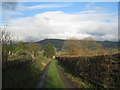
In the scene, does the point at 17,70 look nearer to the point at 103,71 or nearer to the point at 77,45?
the point at 103,71

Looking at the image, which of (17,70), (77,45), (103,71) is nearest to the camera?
(103,71)

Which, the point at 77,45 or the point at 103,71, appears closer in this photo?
the point at 103,71

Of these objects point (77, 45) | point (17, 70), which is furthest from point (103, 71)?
point (77, 45)

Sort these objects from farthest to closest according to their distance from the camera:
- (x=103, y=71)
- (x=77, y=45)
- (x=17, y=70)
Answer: (x=77, y=45), (x=17, y=70), (x=103, y=71)

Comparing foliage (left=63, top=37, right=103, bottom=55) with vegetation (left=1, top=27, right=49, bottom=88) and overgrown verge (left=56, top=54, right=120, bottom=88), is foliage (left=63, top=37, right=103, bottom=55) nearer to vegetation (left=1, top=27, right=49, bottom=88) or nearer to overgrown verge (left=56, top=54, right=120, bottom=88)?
vegetation (left=1, top=27, right=49, bottom=88)

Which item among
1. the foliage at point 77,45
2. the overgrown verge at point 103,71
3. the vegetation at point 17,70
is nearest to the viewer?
the overgrown verge at point 103,71

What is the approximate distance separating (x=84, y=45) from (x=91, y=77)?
121 ft

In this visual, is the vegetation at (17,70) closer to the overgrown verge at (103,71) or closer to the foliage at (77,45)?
the overgrown verge at (103,71)

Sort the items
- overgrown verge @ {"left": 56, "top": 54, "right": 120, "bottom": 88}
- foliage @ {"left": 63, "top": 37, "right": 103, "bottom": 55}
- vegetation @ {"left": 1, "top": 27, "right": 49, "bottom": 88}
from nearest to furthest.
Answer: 1. overgrown verge @ {"left": 56, "top": 54, "right": 120, "bottom": 88}
2. vegetation @ {"left": 1, "top": 27, "right": 49, "bottom": 88}
3. foliage @ {"left": 63, "top": 37, "right": 103, "bottom": 55}

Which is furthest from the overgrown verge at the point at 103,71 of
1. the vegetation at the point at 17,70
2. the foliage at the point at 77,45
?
the foliage at the point at 77,45

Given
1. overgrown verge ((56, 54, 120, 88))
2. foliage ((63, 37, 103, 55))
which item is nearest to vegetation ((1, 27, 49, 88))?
overgrown verge ((56, 54, 120, 88))

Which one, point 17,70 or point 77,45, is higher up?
point 77,45

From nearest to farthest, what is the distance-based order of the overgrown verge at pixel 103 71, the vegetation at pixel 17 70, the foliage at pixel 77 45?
1. the overgrown verge at pixel 103 71
2. the vegetation at pixel 17 70
3. the foliage at pixel 77 45

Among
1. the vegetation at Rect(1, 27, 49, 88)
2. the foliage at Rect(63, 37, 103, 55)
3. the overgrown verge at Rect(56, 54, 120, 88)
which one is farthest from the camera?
the foliage at Rect(63, 37, 103, 55)
